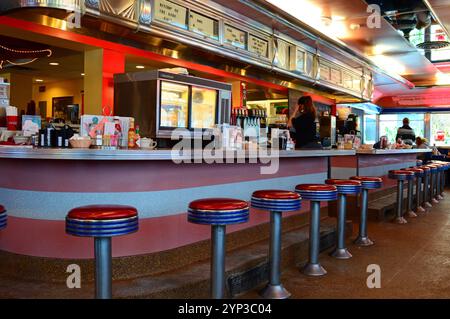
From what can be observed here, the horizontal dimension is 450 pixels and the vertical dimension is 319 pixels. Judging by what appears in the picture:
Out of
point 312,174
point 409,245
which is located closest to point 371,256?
point 409,245

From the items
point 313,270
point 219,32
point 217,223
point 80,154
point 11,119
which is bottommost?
point 313,270

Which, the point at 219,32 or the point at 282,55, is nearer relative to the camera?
the point at 219,32

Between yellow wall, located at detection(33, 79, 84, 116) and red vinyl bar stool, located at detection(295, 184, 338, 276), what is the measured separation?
7752mm

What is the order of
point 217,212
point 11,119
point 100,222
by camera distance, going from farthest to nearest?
point 11,119, point 217,212, point 100,222

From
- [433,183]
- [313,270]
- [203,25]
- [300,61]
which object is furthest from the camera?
[433,183]

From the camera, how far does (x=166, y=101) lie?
13.8ft

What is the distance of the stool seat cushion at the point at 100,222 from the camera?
2.02 metres

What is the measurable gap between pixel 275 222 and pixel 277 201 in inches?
6.8

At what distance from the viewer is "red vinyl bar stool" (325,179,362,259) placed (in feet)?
13.3

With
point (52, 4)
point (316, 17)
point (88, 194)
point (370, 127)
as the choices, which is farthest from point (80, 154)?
point (370, 127)

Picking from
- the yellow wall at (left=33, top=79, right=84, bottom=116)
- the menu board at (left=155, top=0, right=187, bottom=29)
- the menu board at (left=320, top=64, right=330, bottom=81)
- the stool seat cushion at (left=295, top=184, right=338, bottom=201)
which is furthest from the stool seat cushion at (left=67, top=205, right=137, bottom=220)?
the yellow wall at (left=33, top=79, right=84, bottom=116)

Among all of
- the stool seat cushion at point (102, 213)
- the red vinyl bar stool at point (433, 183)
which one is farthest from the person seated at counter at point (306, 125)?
the red vinyl bar stool at point (433, 183)

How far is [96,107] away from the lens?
5.01 m

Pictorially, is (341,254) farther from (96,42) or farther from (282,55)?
(96,42)
